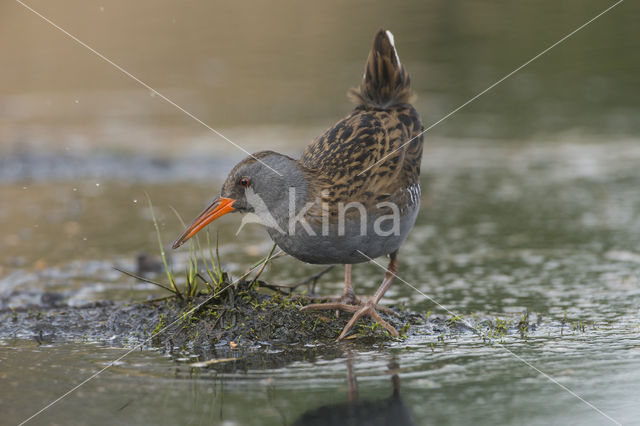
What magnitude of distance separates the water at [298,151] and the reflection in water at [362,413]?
2cm

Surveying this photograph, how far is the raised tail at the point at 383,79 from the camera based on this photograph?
6.44m

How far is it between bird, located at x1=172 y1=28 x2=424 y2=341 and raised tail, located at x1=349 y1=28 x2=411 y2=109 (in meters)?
0.65

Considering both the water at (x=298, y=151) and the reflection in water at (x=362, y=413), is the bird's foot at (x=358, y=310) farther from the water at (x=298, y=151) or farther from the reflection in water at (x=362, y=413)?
the reflection in water at (x=362, y=413)

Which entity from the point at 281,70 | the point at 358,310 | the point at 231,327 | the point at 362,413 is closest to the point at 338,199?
the point at 358,310

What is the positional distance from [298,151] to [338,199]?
6566 mm

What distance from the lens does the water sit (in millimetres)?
4207

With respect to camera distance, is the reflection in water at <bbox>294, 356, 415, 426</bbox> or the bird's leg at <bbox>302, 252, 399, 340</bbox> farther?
the bird's leg at <bbox>302, 252, 399, 340</bbox>

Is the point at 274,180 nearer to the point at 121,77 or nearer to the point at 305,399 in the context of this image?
the point at 305,399

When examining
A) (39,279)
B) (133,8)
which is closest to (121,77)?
(133,8)

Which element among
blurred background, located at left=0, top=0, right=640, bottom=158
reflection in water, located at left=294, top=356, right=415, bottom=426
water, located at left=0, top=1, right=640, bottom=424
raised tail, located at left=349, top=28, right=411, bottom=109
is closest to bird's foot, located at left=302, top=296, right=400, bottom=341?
water, located at left=0, top=1, right=640, bottom=424

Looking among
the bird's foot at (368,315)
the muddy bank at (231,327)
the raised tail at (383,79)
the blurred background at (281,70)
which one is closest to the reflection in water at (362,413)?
the muddy bank at (231,327)

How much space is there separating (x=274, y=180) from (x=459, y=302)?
1.92m

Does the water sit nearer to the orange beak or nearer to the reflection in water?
Answer: the reflection in water

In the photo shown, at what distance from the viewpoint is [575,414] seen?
379 centimetres
